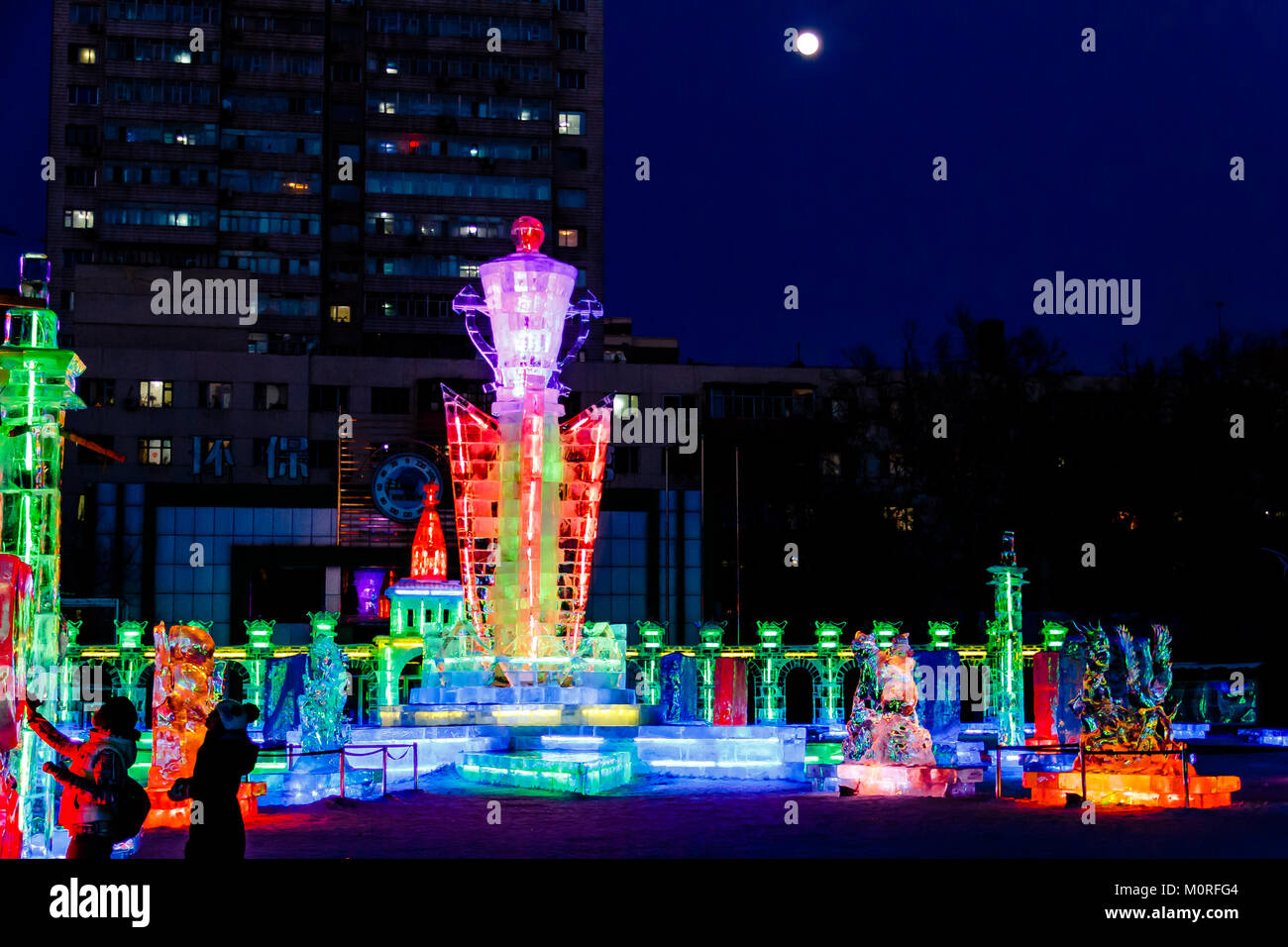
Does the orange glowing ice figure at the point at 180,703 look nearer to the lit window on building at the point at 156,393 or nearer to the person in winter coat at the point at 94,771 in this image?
the person in winter coat at the point at 94,771

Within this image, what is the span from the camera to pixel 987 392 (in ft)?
139

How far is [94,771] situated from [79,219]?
6336 cm

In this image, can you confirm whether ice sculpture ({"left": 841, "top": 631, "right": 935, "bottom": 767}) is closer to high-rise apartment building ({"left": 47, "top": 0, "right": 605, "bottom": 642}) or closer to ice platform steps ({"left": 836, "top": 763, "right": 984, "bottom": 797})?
ice platform steps ({"left": 836, "top": 763, "right": 984, "bottom": 797})

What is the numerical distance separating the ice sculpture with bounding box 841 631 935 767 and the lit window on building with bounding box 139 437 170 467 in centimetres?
3772

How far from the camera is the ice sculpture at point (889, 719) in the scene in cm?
1833

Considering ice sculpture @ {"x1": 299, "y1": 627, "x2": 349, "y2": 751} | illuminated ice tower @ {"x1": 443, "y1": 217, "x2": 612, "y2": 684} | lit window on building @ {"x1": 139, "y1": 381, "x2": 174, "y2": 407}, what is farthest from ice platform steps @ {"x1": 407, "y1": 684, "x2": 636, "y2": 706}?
lit window on building @ {"x1": 139, "y1": 381, "x2": 174, "y2": 407}

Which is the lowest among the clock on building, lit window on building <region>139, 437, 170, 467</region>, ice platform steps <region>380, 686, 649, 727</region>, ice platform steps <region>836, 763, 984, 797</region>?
ice platform steps <region>836, 763, 984, 797</region>

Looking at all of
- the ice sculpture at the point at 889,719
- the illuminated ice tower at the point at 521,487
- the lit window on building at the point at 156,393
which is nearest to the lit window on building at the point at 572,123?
the lit window on building at the point at 156,393

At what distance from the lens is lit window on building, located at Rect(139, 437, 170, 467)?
51344 millimetres
